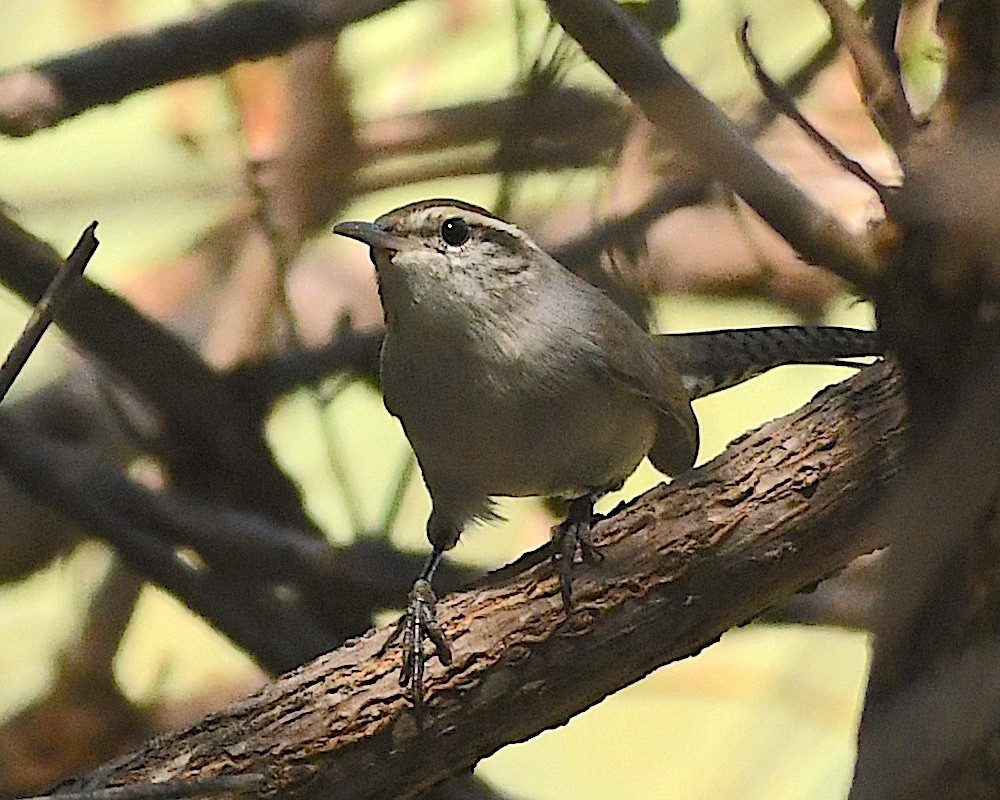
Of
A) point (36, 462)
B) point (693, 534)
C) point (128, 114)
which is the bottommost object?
point (693, 534)

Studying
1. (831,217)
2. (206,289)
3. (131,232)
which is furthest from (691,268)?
(831,217)

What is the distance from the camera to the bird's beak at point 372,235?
267 cm

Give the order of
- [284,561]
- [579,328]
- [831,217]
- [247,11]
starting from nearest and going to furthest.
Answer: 1. [831,217]
2. [579,328]
3. [247,11]
4. [284,561]

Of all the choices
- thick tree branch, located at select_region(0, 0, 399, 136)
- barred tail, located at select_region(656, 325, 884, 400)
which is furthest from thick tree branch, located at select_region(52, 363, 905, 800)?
thick tree branch, located at select_region(0, 0, 399, 136)

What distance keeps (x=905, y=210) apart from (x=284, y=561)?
197cm

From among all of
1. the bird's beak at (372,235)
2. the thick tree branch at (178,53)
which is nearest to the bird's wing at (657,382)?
the bird's beak at (372,235)

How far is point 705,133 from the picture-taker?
231 cm

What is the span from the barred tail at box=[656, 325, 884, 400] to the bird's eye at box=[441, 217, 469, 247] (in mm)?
590

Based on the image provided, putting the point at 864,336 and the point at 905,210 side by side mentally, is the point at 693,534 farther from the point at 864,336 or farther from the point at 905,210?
the point at 864,336

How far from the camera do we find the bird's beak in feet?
8.75

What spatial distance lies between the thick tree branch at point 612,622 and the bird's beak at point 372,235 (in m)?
0.79

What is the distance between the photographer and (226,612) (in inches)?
138

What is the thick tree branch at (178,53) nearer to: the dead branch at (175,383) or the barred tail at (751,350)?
the dead branch at (175,383)

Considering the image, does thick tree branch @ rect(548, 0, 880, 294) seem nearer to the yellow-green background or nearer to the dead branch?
the dead branch
